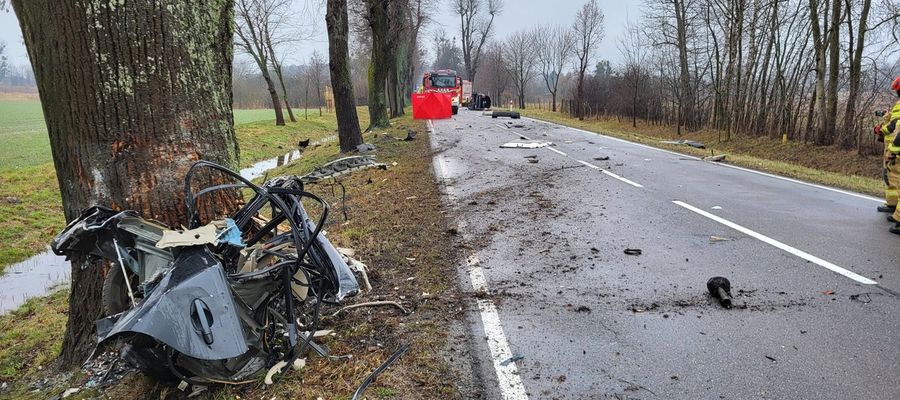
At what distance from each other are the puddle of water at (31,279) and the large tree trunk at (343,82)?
7516 millimetres

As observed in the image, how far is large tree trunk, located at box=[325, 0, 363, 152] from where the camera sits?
14.8m

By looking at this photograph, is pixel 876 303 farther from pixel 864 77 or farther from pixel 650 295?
pixel 864 77

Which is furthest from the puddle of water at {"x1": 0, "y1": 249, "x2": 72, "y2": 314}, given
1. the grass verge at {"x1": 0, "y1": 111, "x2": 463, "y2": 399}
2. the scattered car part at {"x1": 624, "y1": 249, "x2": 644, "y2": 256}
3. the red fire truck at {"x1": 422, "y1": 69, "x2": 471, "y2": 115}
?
the red fire truck at {"x1": 422, "y1": 69, "x2": 471, "y2": 115}

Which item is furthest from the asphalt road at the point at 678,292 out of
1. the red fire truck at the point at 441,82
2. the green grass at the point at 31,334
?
the red fire truck at the point at 441,82

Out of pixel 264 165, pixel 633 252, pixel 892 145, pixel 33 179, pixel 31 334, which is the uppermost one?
pixel 892 145

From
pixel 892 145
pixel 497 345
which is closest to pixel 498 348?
pixel 497 345

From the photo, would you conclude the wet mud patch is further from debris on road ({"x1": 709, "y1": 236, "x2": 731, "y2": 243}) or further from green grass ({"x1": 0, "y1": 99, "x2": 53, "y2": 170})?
green grass ({"x1": 0, "y1": 99, "x2": 53, "y2": 170})

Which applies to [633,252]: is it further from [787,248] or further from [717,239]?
[787,248]

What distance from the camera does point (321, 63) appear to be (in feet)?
183

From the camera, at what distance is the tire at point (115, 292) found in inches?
114

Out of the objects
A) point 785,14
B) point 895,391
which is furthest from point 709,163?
point 785,14

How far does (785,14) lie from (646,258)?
23255 mm

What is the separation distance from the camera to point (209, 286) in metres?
2.54

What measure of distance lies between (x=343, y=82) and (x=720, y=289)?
13010 millimetres
